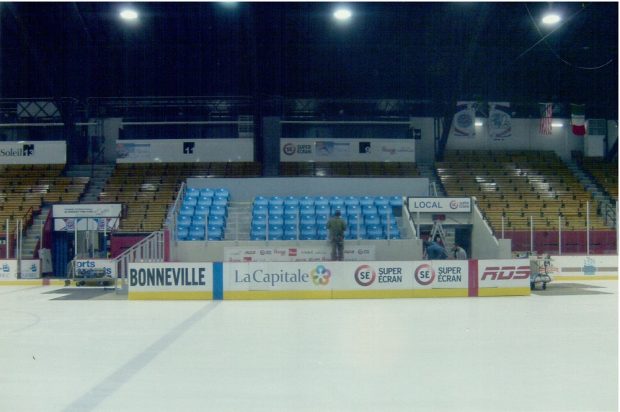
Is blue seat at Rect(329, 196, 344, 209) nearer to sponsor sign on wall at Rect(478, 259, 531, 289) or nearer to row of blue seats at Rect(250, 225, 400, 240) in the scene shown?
row of blue seats at Rect(250, 225, 400, 240)

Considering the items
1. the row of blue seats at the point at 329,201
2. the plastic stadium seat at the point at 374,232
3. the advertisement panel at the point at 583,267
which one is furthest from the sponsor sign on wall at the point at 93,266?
the advertisement panel at the point at 583,267

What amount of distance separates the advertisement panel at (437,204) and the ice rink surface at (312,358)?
8426 millimetres

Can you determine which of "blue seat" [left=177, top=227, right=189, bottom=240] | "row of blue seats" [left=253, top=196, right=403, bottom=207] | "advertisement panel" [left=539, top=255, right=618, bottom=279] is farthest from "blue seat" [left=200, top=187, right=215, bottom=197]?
"advertisement panel" [left=539, top=255, right=618, bottom=279]

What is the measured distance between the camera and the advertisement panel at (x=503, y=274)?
1553cm

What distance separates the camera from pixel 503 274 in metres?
15.6

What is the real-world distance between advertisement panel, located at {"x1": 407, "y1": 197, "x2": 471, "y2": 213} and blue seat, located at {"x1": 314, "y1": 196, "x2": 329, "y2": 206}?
10.1 ft

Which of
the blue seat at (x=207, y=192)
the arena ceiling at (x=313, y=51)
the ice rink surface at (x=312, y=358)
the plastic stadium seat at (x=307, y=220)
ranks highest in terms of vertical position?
the arena ceiling at (x=313, y=51)

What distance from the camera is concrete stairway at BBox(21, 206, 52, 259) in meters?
23.2

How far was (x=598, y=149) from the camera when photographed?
3188 centimetres

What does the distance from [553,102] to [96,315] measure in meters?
26.7

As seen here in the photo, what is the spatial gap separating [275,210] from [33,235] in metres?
10.3

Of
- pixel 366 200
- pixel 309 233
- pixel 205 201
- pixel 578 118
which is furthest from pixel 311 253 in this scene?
pixel 578 118

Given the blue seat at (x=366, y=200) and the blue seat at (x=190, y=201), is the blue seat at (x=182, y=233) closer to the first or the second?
the blue seat at (x=190, y=201)

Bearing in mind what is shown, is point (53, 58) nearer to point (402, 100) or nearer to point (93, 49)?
point (93, 49)
